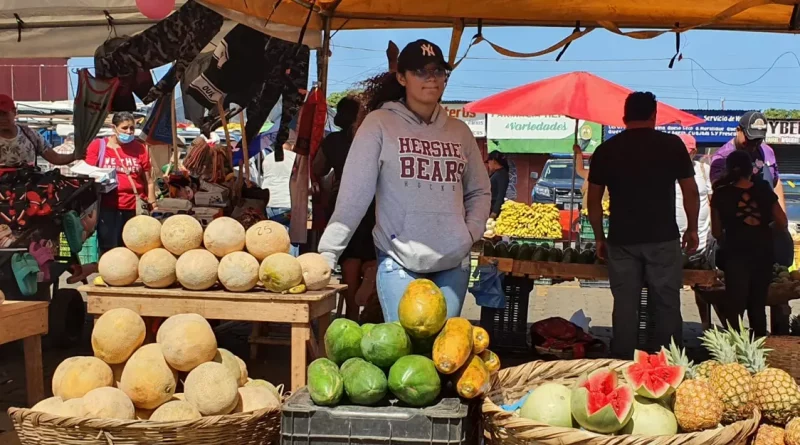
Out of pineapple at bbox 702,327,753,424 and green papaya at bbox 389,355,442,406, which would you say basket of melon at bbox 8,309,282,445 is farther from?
pineapple at bbox 702,327,753,424

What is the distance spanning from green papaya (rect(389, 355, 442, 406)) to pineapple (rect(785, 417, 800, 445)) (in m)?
1.33

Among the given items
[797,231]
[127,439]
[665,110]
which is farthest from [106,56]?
[797,231]

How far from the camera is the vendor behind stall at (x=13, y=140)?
7.09 m

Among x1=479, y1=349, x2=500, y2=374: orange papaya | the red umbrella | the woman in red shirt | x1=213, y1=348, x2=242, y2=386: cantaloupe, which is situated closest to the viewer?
x1=479, y1=349, x2=500, y2=374: orange papaya

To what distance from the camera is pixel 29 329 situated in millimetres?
4168

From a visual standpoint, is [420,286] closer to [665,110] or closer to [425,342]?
[425,342]

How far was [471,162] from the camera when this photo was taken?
3.93 meters

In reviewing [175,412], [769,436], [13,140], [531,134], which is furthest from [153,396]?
[531,134]

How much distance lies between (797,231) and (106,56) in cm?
1113

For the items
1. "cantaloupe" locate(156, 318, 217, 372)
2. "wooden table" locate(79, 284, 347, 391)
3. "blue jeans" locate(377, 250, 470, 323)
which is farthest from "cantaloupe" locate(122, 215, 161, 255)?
"blue jeans" locate(377, 250, 470, 323)

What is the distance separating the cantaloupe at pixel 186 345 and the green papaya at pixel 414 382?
957mm

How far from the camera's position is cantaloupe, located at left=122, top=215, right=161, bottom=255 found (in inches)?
163

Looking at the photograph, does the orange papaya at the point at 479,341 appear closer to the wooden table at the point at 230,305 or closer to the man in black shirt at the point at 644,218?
the wooden table at the point at 230,305

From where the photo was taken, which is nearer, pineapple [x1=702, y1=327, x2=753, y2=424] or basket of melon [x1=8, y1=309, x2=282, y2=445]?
basket of melon [x1=8, y1=309, x2=282, y2=445]
